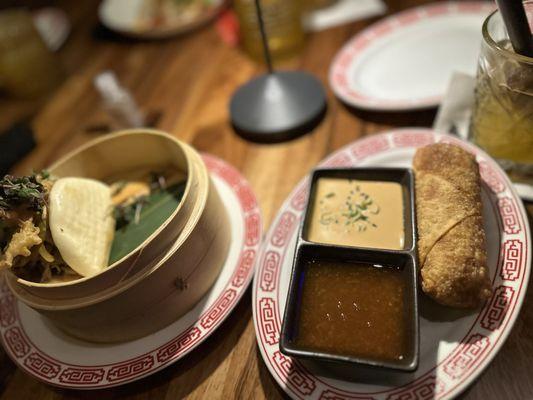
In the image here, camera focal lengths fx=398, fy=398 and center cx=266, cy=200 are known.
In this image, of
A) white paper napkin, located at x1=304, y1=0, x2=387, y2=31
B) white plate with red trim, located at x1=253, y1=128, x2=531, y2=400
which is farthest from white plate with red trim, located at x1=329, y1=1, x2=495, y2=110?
white plate with red trim, located at x1=253, y1=128, x2=531, y2=400

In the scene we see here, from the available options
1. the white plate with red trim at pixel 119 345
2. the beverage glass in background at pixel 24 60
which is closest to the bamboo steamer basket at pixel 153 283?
the white plate with red trim at pixel 119 345

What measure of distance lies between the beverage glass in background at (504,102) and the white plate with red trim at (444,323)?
0.06 metres

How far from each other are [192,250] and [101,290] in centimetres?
26

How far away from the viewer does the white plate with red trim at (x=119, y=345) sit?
1126 mm

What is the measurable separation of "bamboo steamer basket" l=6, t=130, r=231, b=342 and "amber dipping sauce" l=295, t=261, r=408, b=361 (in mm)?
328

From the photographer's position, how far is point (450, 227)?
1.06 metres

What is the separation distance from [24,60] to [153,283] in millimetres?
2061

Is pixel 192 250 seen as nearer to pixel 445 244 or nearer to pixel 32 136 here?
pixel 445 244

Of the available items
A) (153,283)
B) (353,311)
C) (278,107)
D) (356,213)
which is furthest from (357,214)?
(278,107)

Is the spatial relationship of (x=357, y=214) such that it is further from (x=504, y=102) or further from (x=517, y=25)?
(x=517, y=25)

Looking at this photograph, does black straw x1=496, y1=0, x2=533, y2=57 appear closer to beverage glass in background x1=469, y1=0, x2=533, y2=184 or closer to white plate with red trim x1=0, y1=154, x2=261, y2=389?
beverage glass in background x1=469, y1=0, x2=533, y2=184

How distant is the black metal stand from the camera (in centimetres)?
178

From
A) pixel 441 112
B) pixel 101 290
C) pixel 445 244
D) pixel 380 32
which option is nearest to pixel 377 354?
pixel 445 244

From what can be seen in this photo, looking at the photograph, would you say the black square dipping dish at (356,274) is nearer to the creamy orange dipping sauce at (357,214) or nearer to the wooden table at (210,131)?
the creamy orange dipping sauce at (357,214)
